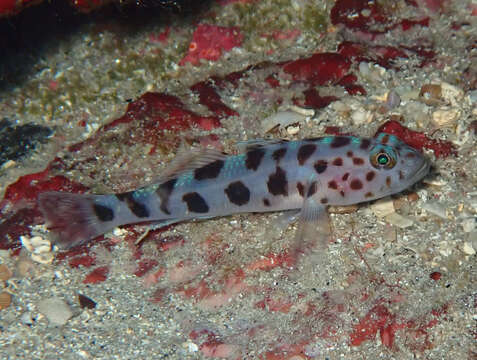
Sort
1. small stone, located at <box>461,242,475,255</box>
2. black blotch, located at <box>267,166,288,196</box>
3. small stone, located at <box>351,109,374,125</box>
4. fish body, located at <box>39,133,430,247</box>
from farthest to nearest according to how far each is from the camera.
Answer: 1. small stone, located at <box>351,109,374,125</box>
2. black blotch, located at <box>267,166,288,196</box>
3. fish body, located at <box>39,133,430,247</box>
4. small stone, located at <box>461,242,475,255</box>

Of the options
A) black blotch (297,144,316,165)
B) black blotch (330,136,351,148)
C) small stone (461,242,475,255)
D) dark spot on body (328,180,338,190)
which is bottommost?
small stone (461,242,475,255)

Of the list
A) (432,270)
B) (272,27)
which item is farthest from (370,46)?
(432,270)

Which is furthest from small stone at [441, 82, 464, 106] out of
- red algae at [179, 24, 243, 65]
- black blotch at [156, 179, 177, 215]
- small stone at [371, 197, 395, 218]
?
black blotch at [156, 179, 177, 215]

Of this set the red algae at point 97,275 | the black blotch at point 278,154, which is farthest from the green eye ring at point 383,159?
the red algae at point 97,275

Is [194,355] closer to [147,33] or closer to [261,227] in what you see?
[261,227]

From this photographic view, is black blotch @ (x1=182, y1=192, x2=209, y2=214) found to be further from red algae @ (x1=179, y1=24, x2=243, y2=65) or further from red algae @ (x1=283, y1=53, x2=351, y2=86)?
red algae @ (x1=179, y1=24, x2=243, y2=65)

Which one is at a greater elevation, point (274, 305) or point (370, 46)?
point (370, 46)
